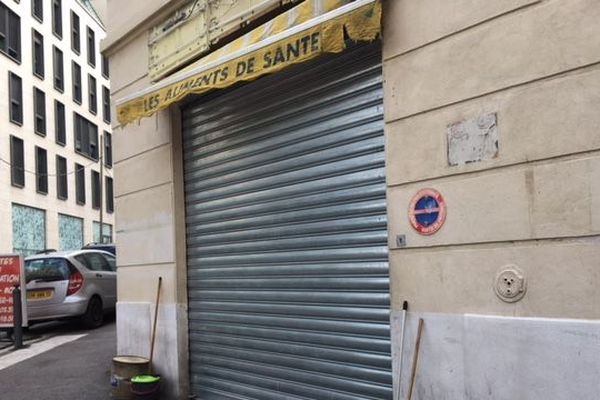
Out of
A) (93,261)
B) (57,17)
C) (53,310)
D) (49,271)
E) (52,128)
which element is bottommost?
(53,310)

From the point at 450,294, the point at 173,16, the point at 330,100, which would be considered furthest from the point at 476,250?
the point at 173,16

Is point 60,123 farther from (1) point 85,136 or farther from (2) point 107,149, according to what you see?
(2) point 107,149

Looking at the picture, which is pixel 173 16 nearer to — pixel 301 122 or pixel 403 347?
pixel 301 122

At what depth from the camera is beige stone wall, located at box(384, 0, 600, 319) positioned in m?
3.48

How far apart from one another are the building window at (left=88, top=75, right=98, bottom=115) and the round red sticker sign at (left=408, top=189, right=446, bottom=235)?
3417 cm

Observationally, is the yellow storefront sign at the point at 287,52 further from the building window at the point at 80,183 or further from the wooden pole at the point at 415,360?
the building window at the point at 80,183

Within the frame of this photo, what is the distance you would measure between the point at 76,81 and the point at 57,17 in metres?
3.56

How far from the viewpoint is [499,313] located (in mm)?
3824

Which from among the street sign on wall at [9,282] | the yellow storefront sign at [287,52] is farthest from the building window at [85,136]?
the yellow storefront sign at [287,52]

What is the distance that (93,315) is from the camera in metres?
12.0

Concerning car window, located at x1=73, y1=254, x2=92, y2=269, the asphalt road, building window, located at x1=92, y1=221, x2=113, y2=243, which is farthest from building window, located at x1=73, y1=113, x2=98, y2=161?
the asphalt road

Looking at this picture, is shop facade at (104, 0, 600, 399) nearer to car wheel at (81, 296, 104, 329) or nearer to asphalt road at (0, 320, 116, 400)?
asphalt road at (0, 320, 116, 400)

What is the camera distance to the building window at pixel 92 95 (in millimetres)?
35688

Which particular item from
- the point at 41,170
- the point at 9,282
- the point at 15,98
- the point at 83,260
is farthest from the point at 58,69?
the point at 9,282
